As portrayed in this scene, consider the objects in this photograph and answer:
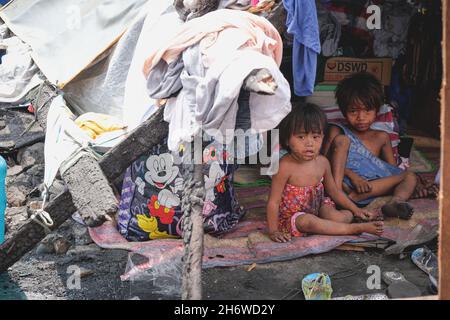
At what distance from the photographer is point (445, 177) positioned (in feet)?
10.1

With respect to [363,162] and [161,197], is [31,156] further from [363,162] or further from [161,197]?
[363,162]

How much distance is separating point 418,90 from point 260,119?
3.54 metres

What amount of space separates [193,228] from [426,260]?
5.46 ft

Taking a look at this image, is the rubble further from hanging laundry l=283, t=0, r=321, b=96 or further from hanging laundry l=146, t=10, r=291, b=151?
hanging laundry l=283, t=0, r=321, b=96

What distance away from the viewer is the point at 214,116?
370 cm

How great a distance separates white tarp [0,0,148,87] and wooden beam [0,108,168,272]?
1.91m

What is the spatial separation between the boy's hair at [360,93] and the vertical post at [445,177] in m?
2.23

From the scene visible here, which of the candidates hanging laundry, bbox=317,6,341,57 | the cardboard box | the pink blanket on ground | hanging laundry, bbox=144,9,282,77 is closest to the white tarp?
hanging laundry, bbox=317,6,341,57

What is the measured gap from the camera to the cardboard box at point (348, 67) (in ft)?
20.1

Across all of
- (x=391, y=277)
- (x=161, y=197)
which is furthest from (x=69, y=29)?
(x=391, y=277)

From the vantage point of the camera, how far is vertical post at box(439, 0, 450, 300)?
9.90 feet

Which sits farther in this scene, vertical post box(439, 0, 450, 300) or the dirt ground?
the dirt ground

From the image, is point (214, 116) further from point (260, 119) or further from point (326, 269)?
point (326, 269)

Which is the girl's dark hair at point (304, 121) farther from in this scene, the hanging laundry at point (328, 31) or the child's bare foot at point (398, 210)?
the hanging laundry at point (328, 31)
